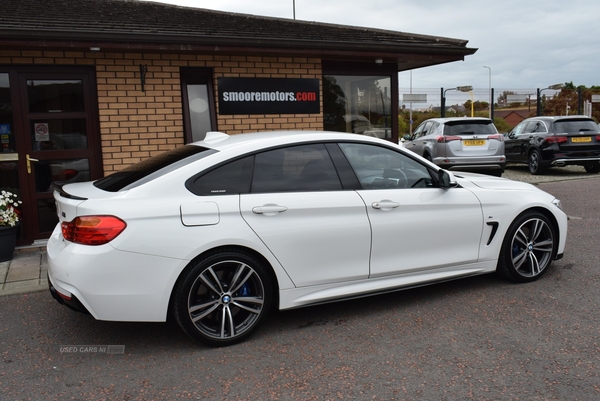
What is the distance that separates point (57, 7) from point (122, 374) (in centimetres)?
608

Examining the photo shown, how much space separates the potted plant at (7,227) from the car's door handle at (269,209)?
382cm

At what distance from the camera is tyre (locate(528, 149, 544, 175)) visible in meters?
14.7

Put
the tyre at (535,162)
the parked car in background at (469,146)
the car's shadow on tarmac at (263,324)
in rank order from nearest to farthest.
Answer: the car's shadow on tarmac at (263,324)
the parked car in background at (469,146)
the tyre at (535,162)

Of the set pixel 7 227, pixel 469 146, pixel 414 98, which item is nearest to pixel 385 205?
pixel 7 227

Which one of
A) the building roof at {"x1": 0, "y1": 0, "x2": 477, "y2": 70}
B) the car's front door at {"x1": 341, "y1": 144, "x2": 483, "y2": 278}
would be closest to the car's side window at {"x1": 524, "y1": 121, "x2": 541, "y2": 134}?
the building roof at {"x1": 0, "y1": 0, "x2": 477, "y2": 70}

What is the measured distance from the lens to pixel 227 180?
4078 mm

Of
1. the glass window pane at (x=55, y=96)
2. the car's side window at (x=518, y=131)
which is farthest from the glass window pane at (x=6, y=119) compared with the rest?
the car's side window at (x=518, y=131)

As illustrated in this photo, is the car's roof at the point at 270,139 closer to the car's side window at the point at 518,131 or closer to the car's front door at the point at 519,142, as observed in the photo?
the car's front door at the point at 519,142

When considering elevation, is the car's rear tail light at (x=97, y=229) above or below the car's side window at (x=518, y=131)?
below

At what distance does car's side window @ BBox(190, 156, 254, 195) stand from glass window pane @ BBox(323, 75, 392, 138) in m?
4.75

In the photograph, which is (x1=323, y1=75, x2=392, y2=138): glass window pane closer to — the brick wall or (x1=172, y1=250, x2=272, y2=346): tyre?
the brick wall

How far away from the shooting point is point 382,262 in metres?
4.48

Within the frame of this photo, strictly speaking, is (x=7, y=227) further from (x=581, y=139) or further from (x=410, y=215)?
(x=581, y=139)

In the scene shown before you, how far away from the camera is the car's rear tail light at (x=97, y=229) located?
364cm
